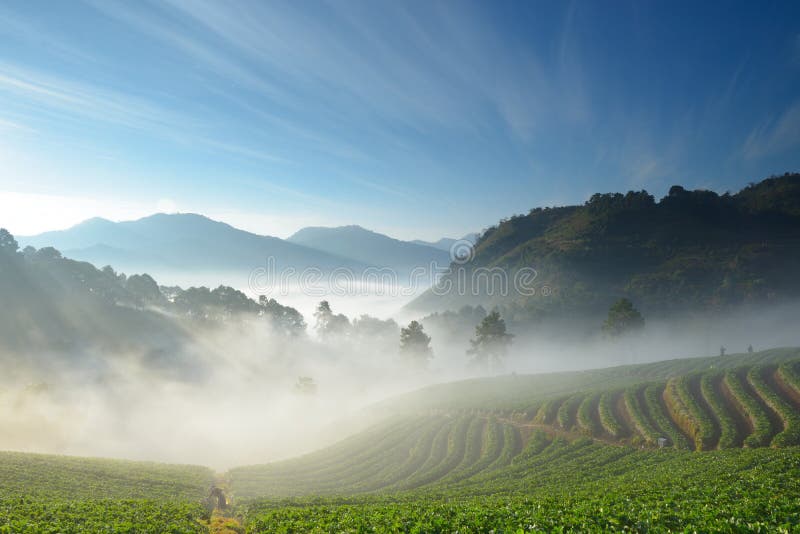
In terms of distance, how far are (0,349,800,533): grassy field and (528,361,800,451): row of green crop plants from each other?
199mm

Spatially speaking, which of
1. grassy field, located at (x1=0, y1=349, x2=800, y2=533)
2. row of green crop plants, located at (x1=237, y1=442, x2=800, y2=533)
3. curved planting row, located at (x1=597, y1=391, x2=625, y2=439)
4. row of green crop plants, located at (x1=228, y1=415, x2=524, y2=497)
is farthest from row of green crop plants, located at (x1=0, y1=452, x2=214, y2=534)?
curved planting row, located at (x1=597, y1=391, x2=625, y2=439)

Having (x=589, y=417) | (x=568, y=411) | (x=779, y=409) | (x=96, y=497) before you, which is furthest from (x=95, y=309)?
(x=779, y=409)

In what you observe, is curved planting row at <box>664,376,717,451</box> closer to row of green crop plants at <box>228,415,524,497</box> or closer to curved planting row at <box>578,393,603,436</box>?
curved planting row at <box>578,393,603,436</box>

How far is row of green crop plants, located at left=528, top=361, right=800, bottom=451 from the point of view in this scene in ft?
120

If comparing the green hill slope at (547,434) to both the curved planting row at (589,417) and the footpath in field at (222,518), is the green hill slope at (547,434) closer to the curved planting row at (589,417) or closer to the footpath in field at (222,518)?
the curved planting row at (589,417)

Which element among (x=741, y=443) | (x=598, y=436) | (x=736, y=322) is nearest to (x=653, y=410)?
(x=598, y=436)

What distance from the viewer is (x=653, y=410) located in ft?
154

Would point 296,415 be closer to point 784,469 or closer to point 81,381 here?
point 81,381

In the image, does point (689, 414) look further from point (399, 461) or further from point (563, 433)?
point (399, 461)

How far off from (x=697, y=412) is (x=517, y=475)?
2114 centimetres

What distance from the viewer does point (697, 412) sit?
1665 inches

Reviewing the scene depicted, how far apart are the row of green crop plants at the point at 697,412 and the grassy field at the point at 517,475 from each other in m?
0.20

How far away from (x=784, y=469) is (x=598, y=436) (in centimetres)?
2120

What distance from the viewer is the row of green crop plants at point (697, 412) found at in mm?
36656
